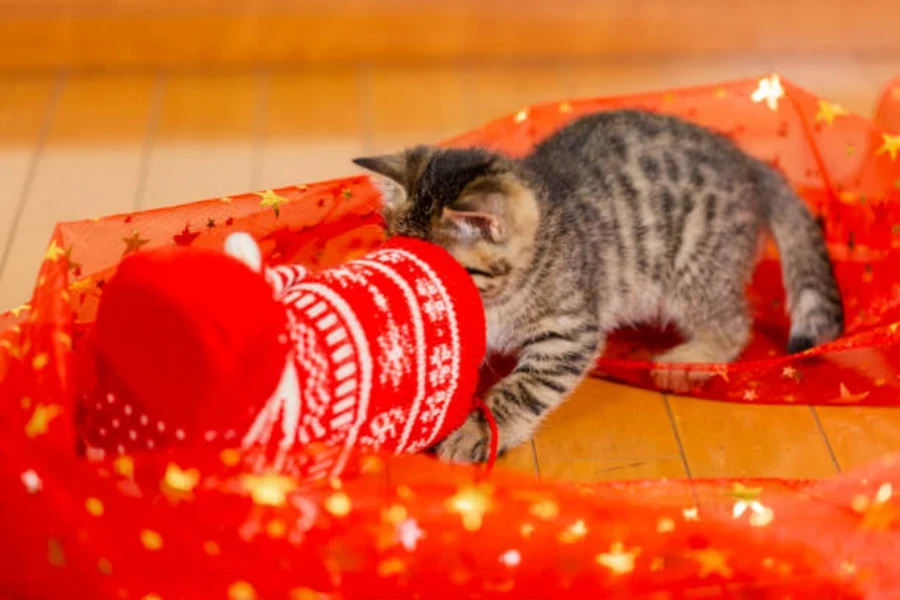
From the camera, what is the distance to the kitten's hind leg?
146 centimetres

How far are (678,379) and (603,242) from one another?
22cm

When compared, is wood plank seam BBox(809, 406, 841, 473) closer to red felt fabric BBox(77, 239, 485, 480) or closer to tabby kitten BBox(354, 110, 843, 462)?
tabby kitten BBox(354, 110, 843, 462)

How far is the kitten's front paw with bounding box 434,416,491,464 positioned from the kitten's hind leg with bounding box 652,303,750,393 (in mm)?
292

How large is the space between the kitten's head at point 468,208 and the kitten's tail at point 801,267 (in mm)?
406

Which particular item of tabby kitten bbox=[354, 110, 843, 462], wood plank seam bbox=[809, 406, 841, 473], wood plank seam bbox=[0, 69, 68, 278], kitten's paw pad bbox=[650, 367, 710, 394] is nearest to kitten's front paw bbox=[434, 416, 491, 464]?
tabby kitten bbox=[354, 110, 843, 462]

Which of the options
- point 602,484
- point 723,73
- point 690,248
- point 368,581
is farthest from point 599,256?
point 723,73

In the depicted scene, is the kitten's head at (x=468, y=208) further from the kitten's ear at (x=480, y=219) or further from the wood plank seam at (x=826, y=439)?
the wood plank seam at (x=826, y=439)

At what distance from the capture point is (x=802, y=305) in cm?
Result: 148

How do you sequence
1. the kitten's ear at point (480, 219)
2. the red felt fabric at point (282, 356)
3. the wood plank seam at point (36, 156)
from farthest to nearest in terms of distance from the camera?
the wood plank seam at point (36, 156) → the kitten's ear at point (480, 219) → the red felt fabric at point (282, 356)

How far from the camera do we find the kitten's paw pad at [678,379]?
145 cm

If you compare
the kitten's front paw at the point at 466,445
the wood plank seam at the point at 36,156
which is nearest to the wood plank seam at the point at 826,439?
the kitten's front paw at the point at 466,445

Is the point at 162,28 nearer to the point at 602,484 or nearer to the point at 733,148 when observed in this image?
the point at 733,148

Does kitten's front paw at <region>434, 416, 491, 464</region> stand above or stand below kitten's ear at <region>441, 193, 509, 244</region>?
below

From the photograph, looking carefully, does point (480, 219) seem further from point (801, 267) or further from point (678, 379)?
point (801, 267)
